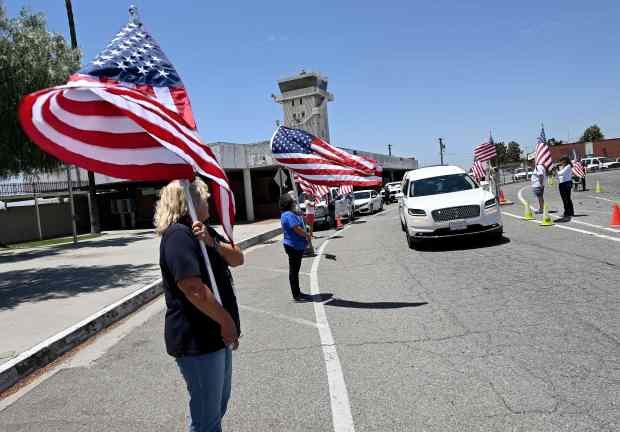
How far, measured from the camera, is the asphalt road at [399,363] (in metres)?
3.77

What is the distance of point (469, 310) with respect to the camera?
643cm

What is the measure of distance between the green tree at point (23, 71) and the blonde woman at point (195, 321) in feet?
45.3

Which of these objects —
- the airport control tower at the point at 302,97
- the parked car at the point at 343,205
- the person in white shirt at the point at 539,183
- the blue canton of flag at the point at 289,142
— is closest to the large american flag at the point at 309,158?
the blue canton of flag at the point at 289,142

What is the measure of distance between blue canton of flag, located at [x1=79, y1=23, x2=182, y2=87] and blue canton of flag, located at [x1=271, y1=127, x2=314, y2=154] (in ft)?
24.7

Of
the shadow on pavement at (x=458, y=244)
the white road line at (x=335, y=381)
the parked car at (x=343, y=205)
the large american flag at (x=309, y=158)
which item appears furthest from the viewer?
the parked car at (x=343, y=205)

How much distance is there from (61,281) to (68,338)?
561 centimetres

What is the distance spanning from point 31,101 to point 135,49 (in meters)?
1.10

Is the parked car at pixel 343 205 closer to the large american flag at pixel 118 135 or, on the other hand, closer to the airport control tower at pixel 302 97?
the large american flag at pixel 118 135

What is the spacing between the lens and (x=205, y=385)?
2.87 meters

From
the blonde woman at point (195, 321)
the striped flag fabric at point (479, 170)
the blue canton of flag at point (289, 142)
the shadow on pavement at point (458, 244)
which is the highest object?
the blue canton of flag at point (289, 142)

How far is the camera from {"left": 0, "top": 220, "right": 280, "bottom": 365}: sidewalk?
24.0 feet

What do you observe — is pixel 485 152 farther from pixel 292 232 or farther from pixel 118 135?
pixel 118 135

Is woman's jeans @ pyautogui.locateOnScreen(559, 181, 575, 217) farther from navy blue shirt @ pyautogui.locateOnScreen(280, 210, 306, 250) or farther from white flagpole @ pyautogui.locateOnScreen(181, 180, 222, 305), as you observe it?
white flagpole @ pyautogui.locateOnScreen(181, 180, 222, 305)

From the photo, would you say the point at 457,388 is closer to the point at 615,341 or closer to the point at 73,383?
the point at 615,341
